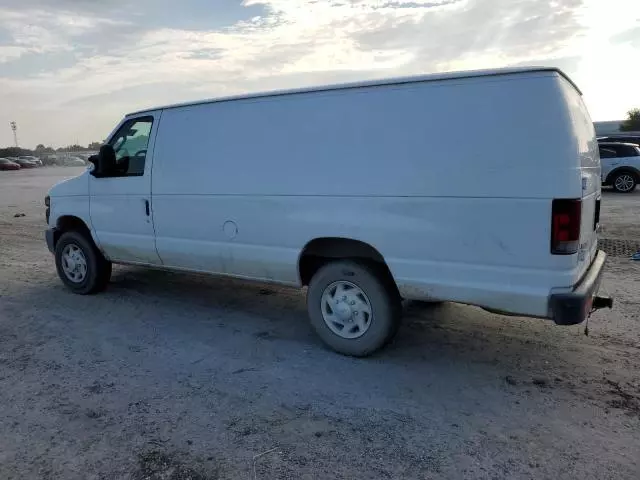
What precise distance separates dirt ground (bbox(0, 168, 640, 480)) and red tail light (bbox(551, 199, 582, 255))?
42.5 inches

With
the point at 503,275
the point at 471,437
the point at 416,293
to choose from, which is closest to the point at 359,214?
the point at 416,293

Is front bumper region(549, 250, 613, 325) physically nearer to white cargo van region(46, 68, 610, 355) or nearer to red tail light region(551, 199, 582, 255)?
white cargo van region(46, 68, 610, 355)

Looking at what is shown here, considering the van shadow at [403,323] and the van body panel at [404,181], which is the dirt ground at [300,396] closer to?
the van shadow at [403,323]

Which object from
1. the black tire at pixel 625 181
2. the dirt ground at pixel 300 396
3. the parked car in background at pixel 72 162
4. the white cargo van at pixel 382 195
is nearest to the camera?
the dirt ground at pixel 300 396

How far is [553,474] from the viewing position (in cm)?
281

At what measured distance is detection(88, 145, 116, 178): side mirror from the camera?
5812 mm

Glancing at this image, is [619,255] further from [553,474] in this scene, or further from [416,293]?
[553,474]

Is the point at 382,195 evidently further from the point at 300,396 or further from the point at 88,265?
the point at 88,265

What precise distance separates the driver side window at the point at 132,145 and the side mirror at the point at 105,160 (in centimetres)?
6

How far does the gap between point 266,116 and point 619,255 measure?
20.3 feet

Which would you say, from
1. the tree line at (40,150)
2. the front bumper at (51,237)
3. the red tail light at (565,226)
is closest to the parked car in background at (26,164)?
the tree line at (40,150)

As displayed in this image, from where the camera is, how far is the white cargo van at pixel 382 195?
3.47m

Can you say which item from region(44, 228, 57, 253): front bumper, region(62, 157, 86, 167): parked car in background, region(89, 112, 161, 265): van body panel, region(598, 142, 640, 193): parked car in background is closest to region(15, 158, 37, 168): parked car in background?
region(62, 157, 86, 167): parked car in background

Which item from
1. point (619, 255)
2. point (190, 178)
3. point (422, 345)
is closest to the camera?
point (422, 345)
